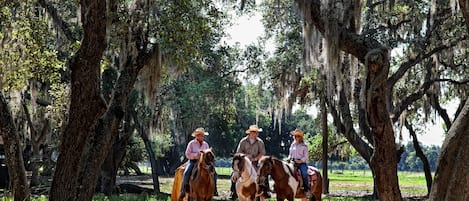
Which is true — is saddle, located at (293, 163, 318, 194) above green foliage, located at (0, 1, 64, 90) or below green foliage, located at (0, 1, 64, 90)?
below

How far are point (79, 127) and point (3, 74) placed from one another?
4038mm

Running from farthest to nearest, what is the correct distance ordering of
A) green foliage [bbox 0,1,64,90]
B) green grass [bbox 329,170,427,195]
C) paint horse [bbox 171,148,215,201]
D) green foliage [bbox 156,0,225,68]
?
1. green grass [bbox 329,170,427,195]
2. paint horse [bbox 171,148,215,201]
3. green foliage [bbox 0,1,64,90]
4. green foliage [bbox 156,0,225,68]

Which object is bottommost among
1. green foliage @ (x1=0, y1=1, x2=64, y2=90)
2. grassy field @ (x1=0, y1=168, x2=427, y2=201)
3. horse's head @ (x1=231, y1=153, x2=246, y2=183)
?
grassy field @ (x1=0, y1=168, x2=427, y2=201)

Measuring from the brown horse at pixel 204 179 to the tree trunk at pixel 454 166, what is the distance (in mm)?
6210

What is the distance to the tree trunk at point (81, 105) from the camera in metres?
7.77

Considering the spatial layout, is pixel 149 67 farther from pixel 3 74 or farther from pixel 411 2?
pixel 411 2

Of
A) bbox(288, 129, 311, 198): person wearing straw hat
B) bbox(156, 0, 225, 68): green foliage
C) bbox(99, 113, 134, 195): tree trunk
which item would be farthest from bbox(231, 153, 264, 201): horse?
bbox(99, 113, 134, 195): tree trunk

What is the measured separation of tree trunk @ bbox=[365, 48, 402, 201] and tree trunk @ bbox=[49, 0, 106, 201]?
12.6 ft

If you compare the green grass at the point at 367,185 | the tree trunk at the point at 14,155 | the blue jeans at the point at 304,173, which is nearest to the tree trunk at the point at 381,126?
the blue jeans at the point at 304,173

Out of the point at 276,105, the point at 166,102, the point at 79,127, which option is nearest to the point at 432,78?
the point at 276,105

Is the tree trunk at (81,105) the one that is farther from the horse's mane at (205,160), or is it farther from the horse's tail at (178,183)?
the horse's tail at (178,183)

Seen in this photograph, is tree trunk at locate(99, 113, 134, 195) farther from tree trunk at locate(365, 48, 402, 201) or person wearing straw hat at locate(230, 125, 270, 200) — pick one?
tree trunk at locate(365, 48, 402, 201)

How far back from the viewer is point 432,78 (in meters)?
19.1

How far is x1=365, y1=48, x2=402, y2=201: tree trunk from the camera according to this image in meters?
8.16
